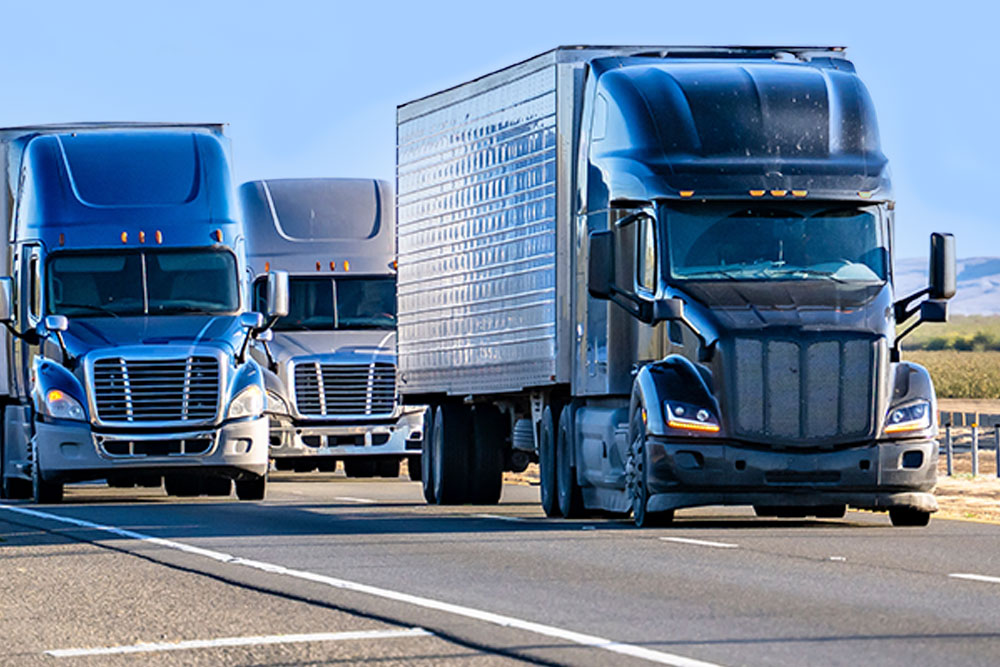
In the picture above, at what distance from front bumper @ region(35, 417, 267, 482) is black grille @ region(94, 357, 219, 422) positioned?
8.7 inches

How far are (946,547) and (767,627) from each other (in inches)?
236

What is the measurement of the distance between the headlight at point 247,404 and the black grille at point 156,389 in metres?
0.21

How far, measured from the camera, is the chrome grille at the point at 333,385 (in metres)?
32.3

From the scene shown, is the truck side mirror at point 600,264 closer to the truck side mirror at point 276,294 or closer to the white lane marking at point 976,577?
the white lane marking at point 976,577

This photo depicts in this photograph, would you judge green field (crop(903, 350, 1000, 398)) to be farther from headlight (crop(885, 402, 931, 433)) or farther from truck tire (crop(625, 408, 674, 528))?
headlight (crop(885, 402, 931, 433))

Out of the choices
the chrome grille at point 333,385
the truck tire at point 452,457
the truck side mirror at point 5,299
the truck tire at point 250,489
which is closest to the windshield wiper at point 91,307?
the truck side mirror at point 5,299

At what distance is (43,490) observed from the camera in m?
25.8

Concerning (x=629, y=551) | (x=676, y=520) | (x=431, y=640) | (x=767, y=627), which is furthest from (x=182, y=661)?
(x=676, y=520)

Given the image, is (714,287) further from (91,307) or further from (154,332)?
(91,307)

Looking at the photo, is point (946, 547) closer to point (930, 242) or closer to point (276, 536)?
point (930, 242)

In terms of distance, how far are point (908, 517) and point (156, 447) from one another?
9338 millimetres

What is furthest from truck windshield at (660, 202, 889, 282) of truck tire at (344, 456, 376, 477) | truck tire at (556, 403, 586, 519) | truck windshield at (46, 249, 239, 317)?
truck tire at (344, 456, 376, 477)

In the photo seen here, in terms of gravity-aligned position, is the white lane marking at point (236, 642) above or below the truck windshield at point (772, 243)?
below

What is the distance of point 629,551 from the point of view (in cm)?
1645
